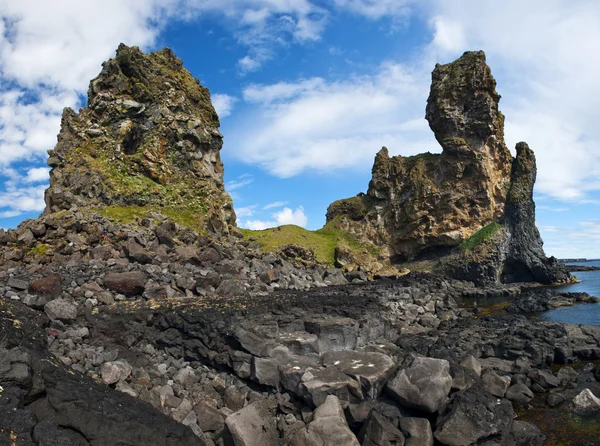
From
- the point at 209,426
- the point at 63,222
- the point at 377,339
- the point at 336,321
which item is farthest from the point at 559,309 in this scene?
the point at 63,222

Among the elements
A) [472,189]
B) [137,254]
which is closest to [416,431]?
[137,254]

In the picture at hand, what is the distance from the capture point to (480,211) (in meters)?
62.1

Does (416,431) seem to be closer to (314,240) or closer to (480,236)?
(314,240)

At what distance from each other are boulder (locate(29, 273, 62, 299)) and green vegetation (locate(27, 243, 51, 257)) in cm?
945

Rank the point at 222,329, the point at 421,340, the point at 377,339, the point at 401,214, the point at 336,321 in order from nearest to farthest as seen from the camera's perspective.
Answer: the point at 222,329
the point at 336,321
the point at 377,339
the point at 421,340
the point at 401,214

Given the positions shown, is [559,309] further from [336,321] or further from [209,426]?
[209,426]

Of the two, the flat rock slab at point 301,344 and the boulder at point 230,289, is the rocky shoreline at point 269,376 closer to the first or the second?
the flat rock slab at point 301,344

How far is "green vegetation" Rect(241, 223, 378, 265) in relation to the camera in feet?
174

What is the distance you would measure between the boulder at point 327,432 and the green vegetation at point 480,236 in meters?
55.1

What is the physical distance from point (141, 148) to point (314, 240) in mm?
29033

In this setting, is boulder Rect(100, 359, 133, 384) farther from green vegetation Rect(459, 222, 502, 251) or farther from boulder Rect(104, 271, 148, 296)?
green vegetation Rect(459, 222, 502, 251)

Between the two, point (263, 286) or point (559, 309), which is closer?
point (263, 286)

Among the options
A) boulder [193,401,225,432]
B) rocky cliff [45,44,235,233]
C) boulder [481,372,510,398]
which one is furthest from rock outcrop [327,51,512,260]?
boulder [193,401,225,432]

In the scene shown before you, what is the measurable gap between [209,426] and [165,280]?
13.2m
